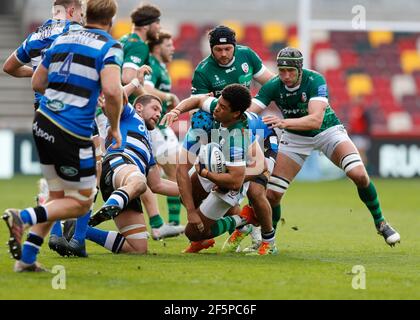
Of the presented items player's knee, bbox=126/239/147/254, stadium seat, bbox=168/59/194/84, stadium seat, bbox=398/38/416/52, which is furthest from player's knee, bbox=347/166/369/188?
stadium seat, bbox=398/38/416/52

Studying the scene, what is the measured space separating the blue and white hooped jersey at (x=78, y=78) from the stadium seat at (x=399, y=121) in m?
23.9

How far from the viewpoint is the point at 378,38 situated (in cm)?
3288

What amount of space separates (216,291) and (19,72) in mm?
3791

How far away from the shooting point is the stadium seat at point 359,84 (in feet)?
103

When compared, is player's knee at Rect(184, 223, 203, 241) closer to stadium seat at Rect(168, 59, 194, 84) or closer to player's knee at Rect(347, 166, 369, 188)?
player's knee at Rect(347, 166, 369, 188)

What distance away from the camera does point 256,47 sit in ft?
104

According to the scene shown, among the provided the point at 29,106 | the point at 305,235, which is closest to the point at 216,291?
the point at 305,235

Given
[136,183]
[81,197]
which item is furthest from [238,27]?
[81,197]

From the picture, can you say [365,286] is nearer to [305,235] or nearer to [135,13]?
[305,235]

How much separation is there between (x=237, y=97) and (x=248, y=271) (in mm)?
1620

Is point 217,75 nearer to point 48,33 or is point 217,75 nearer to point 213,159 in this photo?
point 213,159

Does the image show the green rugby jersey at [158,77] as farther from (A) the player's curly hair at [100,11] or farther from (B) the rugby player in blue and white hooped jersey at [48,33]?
(A) the player's curly hair at [100,11]

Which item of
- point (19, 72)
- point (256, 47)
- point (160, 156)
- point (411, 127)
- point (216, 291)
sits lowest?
point (411, 127)

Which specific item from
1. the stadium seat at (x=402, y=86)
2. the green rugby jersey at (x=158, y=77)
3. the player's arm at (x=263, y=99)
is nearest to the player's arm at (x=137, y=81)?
the player's arm at (x=263, y=99)
